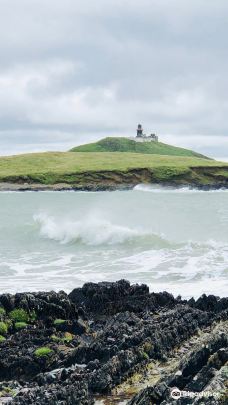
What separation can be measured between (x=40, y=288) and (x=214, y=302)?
8.03m

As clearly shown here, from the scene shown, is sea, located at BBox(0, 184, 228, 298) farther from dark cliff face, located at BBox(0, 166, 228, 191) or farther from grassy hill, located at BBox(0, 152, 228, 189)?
grassy hill, located at BBox(0, 152, 228, 189)

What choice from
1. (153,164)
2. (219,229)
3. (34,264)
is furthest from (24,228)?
(153,164)

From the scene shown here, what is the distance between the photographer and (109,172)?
136 meters

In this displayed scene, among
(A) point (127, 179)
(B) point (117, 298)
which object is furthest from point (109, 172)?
(B) point (117, 298)

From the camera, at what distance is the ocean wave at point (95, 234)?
38781mm

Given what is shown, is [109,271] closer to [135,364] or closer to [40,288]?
[40,288]

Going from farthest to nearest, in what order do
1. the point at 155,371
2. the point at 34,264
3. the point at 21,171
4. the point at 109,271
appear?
the point at 21,171
the point at 34,264
the point at 109,271
the point at 155,371

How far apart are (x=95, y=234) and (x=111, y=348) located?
28599 millimetres

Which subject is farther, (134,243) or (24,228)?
(24,228)

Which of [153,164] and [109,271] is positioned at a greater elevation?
[153,164]

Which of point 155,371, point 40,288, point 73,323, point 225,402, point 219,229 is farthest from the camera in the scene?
point 219,229

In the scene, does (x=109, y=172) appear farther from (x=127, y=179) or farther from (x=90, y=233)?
(x=90, y=233)

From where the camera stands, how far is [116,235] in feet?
131

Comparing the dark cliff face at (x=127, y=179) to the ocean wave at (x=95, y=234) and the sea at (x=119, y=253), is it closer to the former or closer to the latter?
the sea at (x=119, y=253)
